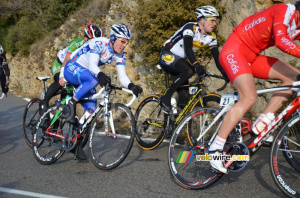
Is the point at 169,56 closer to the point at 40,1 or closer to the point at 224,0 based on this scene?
the point at 224,0

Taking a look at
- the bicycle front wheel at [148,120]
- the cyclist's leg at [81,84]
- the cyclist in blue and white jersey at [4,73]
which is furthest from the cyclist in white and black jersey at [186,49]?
the cyclist in blue and white jersey at [4,73]

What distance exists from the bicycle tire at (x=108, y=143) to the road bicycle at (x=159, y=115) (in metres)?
0.93

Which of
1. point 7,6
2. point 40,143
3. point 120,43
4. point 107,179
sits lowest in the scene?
point 7,6

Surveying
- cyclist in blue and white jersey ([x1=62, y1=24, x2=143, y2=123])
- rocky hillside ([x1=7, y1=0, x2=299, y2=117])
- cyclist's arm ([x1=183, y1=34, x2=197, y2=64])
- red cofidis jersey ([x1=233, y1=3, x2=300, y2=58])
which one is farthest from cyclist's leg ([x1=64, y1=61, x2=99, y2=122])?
rocky hillside ([x1=7, y1=0, x2=299, y2=117])

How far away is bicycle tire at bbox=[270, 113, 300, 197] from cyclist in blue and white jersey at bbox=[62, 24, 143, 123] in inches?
86.7

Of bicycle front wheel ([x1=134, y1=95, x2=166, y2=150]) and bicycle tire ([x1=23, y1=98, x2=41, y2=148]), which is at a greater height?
bicycle front wheel ([x1=134, y1=95, x2=166, y2=150])

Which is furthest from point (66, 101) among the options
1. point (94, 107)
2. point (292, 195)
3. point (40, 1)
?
point (40, 1)

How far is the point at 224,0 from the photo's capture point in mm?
9555

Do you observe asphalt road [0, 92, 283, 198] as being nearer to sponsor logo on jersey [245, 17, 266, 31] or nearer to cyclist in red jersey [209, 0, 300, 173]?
cyclist in red jersey [209, 0, 300, 173]

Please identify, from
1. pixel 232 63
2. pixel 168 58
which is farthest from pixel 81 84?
pixel 232 63

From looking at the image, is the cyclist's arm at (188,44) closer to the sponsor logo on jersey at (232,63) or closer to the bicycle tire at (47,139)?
the sponsor logo on jersey at (232,63)

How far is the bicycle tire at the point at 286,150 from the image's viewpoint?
379 cm

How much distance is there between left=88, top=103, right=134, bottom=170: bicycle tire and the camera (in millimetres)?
5358

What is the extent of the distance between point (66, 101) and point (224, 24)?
4993 millimetres
